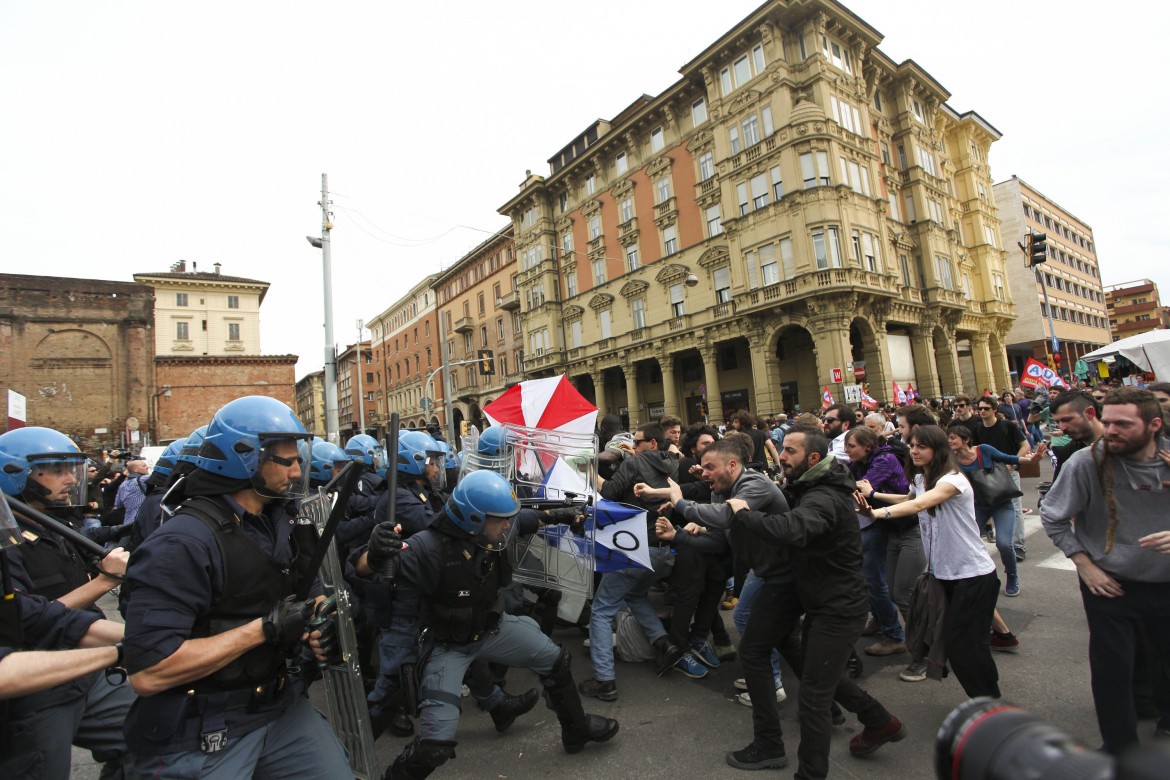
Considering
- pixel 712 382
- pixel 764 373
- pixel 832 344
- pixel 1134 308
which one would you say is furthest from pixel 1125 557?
pixel 1134 308

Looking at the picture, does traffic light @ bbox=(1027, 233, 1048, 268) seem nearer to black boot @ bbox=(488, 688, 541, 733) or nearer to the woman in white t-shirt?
the woman in white t-shirt

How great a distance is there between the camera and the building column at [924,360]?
92.9ft

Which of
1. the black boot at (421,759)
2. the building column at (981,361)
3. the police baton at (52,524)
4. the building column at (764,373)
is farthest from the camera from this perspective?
the building column at (981,361)

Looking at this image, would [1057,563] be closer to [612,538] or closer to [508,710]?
[612,538]

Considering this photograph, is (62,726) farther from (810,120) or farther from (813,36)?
(813,36)

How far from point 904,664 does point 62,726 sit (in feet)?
18.1

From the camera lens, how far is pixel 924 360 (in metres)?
28.6

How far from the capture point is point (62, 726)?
259cm

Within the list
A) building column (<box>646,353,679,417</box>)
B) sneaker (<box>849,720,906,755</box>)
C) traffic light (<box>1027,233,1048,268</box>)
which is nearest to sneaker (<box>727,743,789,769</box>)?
sneaker (<box>849,720,906,755</box>)

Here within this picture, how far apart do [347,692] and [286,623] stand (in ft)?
3.60

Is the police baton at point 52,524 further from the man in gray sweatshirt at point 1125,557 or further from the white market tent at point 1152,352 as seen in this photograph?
the white market tent at point 1152,352

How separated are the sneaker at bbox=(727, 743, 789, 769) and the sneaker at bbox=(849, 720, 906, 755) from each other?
44 centimetres

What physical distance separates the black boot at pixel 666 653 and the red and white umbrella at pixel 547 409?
2001 mm

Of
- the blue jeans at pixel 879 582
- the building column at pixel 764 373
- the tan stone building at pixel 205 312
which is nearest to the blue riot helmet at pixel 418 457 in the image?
the blue jeans at pixel 879 582
